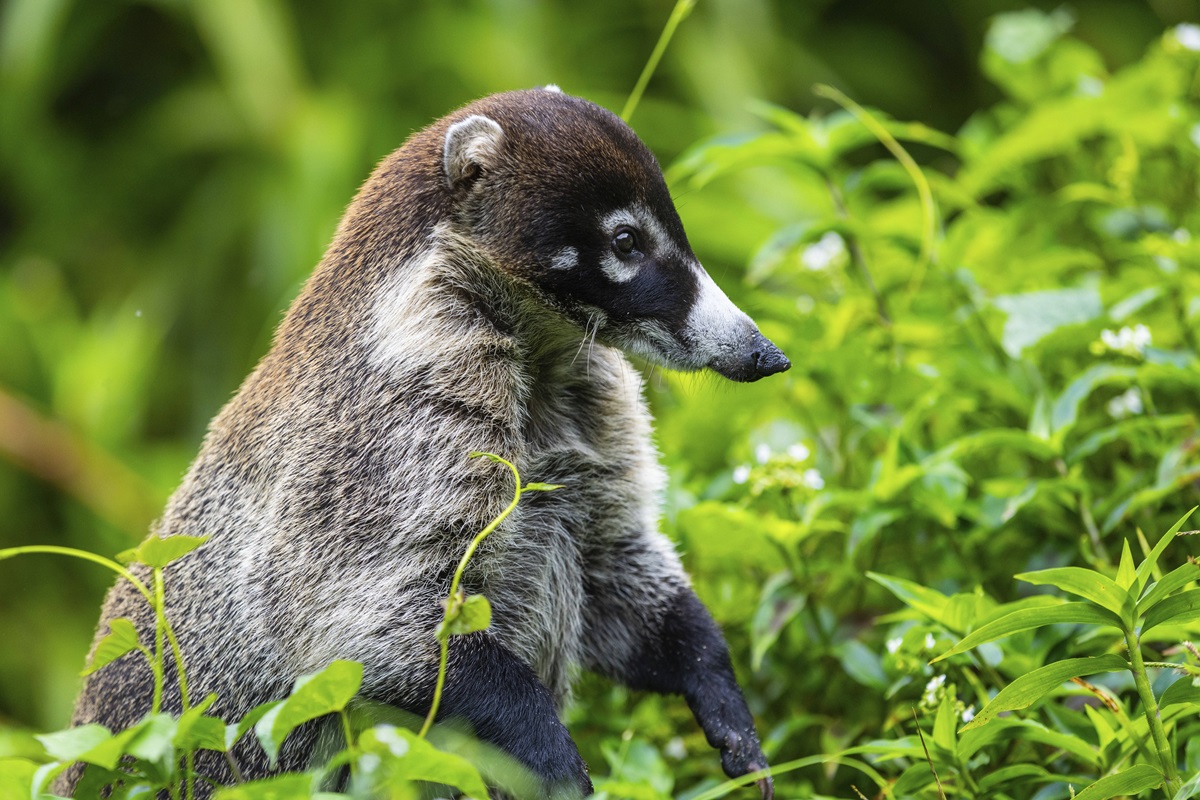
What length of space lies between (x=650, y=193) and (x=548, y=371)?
1.36ft

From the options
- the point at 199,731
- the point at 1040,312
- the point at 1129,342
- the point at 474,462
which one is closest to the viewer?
the point at 199,731

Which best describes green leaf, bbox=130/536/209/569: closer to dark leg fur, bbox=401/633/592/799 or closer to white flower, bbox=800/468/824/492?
dark leg fur, bbox=401/633/592/799

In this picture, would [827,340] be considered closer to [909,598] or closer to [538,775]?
[909,598]

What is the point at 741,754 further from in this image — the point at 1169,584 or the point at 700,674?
the point at 1169,584

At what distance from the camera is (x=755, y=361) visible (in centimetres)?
235

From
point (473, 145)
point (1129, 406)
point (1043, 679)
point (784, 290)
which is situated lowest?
point (784, 290)

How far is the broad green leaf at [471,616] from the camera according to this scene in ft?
6.07

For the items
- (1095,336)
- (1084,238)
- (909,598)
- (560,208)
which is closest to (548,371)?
(560,208)

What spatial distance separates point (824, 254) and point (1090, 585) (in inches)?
71.6

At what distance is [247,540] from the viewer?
2387 mm

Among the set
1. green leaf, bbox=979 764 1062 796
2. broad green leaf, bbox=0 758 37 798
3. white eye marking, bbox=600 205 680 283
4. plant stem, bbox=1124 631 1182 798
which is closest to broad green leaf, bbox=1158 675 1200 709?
plant stem, bbox=1124 631 1182 798

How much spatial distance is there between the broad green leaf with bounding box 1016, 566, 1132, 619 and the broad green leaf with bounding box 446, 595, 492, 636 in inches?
30.1

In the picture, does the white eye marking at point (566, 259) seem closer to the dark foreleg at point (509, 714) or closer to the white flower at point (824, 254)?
the dark foreleg at point (509, 714)

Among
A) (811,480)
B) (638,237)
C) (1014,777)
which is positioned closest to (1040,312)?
(811,480)
